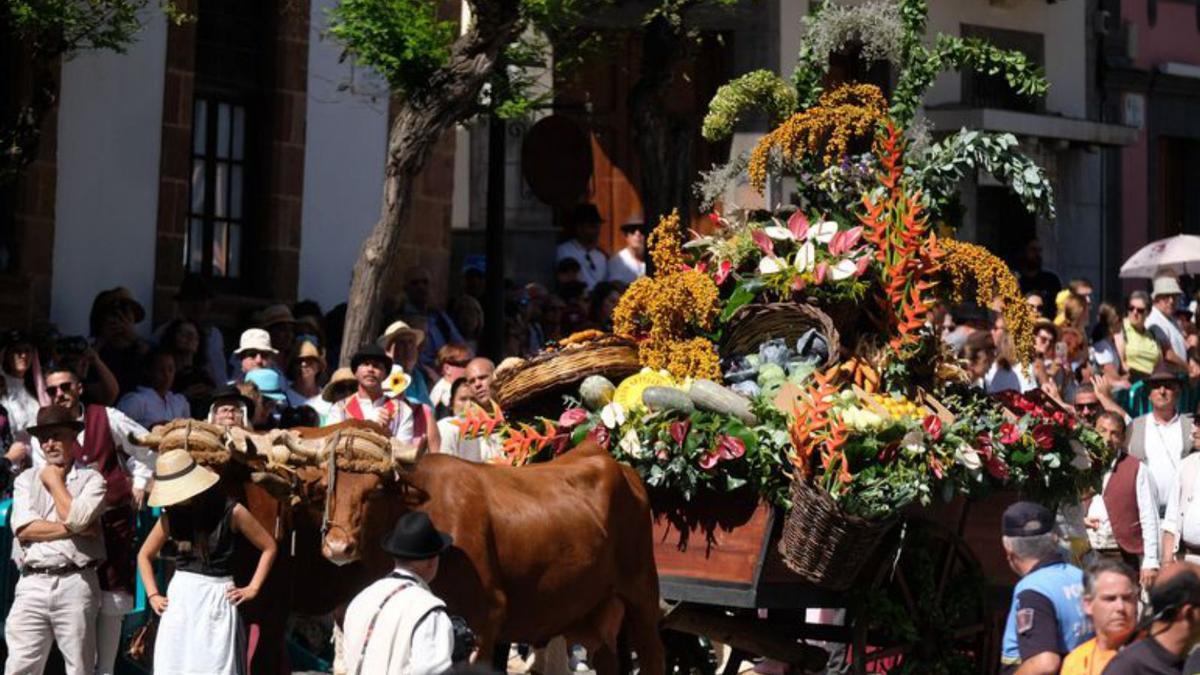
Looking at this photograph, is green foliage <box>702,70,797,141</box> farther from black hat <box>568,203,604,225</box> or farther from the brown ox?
black hat <box>568,203,604,225</box>

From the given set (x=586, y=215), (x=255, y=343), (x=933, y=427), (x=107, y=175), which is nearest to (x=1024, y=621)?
(x=933, y=427)

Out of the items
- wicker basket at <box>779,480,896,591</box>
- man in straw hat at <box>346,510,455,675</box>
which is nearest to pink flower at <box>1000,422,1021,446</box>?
wicker basket at <box>779,480,896,591</box>

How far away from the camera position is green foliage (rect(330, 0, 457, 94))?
17922mm

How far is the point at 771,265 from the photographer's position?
13.2 meters

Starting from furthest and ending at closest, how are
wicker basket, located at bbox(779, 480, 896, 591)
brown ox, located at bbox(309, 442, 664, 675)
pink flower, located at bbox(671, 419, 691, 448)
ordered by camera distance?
pink flower, located at bbox(671, 419, 691, 448) → wicker basket, located at bbox(779, 480, 896, 591) → brown ox, located at bbox(309, 442, 664, 675)

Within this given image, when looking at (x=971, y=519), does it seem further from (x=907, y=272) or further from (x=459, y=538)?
(x=459, y=538)

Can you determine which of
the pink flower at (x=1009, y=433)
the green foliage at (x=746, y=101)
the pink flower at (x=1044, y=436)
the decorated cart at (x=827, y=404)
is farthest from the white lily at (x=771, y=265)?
the pink flower at (x=1044, y=436)

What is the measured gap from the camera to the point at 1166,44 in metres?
33.6

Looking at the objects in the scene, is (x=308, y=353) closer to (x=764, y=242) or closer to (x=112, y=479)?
(x=112, y=479)

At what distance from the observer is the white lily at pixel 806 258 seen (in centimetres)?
1308

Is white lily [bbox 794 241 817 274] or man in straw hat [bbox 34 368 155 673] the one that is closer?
white lily [bbox 794 241 817 274]

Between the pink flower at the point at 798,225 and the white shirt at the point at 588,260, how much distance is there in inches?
372

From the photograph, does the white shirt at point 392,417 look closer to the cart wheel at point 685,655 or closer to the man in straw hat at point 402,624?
the cart wheel at point 685,655

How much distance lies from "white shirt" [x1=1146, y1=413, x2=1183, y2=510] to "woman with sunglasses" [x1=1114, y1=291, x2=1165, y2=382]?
561cm
